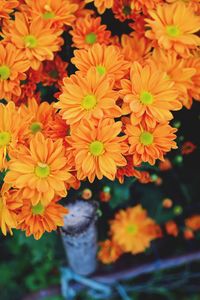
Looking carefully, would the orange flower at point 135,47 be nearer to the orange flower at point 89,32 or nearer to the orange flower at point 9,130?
the orange flower at point 89,32

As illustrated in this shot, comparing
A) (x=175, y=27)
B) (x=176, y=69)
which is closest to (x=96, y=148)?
(x=176, y=69)

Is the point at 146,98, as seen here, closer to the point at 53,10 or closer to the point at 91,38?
the point at 91,38

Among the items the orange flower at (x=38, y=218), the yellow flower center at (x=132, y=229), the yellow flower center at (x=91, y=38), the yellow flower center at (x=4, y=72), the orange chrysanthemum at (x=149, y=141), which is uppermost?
the yellow flower center at (x=91, y=38)

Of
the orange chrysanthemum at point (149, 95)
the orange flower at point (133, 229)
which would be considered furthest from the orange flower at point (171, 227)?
the orange chrysanthemum at point (149, 95)

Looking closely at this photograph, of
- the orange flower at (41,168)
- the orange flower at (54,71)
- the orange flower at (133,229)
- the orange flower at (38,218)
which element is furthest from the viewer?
the orange flower at (133,229)

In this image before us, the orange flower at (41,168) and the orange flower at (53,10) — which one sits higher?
the orange flower at (53,10)

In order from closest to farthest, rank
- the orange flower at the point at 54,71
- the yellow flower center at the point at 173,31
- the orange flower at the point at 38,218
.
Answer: the orange flower at the point at 38,218 → the yellow flower center at the point at 173,31 → the orange flower at the point at 54,71

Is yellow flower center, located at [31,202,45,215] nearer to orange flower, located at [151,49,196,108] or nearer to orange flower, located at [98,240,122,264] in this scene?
orange flower, located at [151,49,196,108]

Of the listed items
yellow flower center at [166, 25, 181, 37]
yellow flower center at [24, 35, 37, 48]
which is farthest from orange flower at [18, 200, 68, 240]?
yellow flower center at [166, 25, 181, 37]
